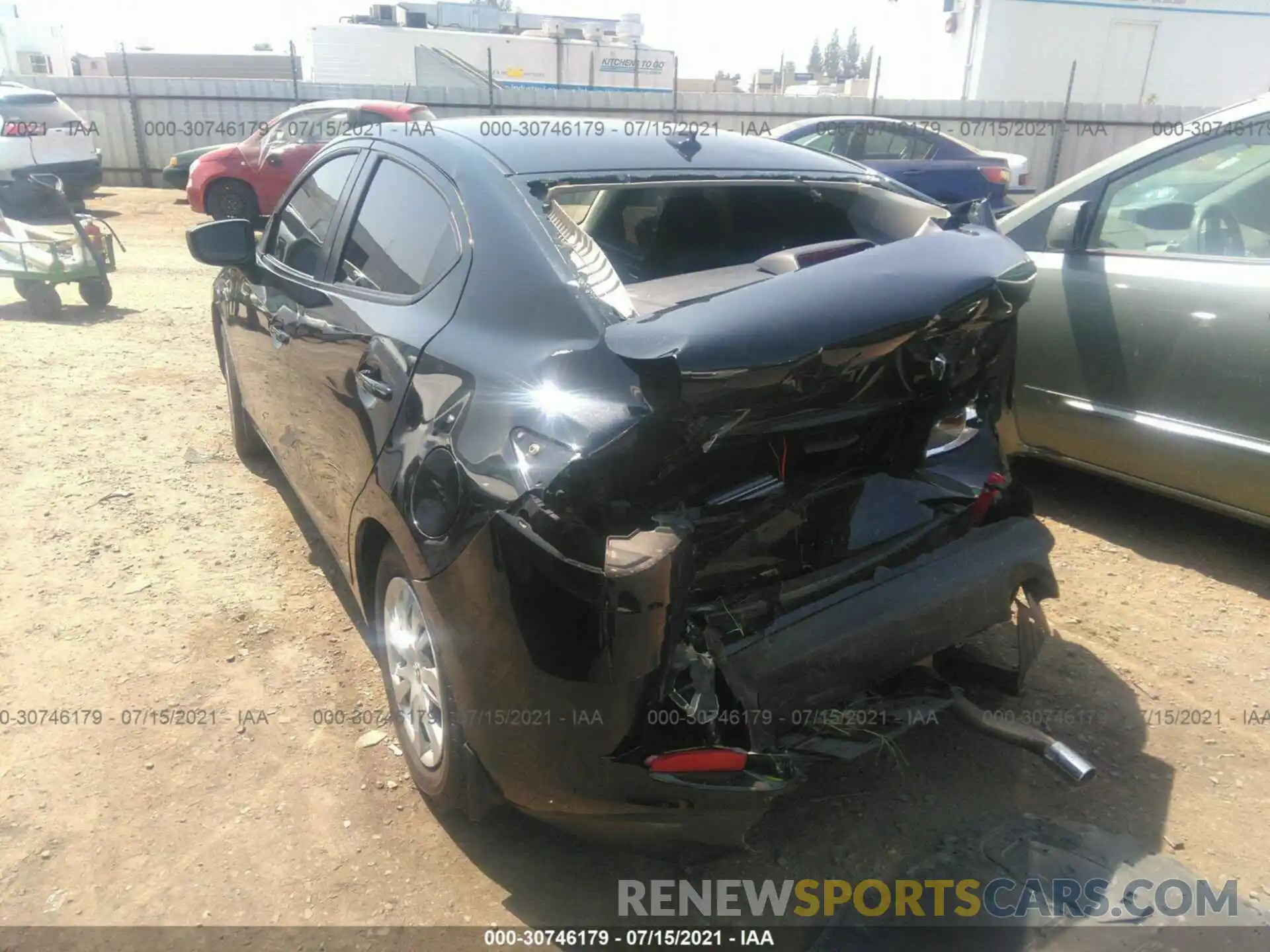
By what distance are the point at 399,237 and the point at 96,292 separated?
269 inches

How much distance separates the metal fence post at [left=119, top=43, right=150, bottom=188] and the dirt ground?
15.4 meters

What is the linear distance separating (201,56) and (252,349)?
97.0 ft

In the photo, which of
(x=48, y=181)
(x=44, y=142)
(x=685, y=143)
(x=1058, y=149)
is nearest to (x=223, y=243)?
(x=685, y=143)

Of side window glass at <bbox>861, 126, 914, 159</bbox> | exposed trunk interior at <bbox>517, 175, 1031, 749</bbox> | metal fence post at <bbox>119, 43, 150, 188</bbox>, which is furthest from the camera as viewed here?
metal fence post at <bbox>119, 43, 150, 188</bbox>

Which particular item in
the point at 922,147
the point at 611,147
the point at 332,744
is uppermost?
the point at 611,147

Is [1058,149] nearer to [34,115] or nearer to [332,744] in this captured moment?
[34,115]

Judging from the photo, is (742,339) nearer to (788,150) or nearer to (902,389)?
(902,389)

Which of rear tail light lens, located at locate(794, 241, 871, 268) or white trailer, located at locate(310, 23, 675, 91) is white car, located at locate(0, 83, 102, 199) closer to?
white trailer, located at locate(310, 23, 675, 91)

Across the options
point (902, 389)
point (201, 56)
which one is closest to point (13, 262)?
point (902, 389)

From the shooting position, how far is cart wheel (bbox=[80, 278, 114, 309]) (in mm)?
8289

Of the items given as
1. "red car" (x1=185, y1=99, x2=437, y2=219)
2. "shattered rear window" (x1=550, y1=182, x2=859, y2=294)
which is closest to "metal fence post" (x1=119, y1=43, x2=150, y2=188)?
"red car" (x1=185, y1=99, x2=437, y2=219)

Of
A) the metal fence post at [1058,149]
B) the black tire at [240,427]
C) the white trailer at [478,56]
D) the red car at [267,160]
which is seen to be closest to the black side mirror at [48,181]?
the red car at [267,160]

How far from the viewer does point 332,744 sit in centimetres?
292
